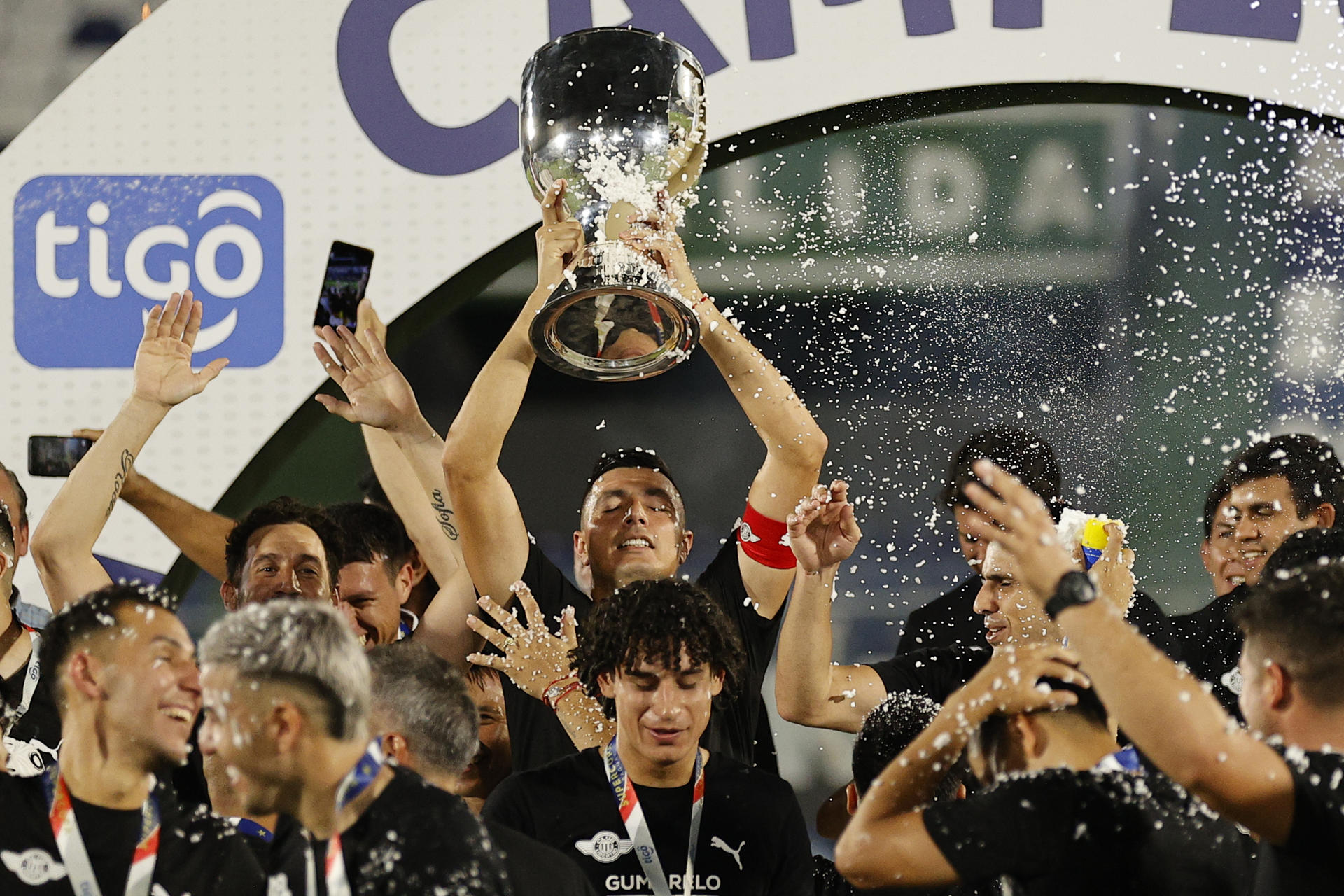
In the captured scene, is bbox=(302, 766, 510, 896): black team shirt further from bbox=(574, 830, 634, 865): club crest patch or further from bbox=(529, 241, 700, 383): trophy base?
bbox=(529, 241, 700, 383): trophy base

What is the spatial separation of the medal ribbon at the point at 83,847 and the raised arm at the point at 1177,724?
54.7 inches

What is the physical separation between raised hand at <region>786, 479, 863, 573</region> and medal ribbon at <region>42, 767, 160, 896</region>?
1681 millimetres

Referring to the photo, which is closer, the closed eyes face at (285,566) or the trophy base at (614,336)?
the trophy base at (614,336)

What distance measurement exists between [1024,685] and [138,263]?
3829 millimetres

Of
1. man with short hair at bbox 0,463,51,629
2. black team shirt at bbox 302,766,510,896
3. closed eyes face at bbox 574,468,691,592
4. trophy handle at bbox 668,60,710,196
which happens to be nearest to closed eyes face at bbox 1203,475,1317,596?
closed eyes face at bbox 574,468,691,592

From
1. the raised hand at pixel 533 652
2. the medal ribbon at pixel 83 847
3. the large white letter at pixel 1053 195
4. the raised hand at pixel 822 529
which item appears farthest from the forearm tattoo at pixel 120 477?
the large white letter at pixel 1053 195

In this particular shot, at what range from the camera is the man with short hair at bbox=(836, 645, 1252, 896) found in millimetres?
2404

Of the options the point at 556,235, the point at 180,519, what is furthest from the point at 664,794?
the point at 180,519

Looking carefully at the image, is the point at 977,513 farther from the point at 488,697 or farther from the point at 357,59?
the point at 357,59

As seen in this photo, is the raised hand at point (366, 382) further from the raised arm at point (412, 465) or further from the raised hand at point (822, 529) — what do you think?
the raised hand at point (822, 529)

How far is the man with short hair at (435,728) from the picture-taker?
106 inches

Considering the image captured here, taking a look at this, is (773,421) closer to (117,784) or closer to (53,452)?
(117,784)

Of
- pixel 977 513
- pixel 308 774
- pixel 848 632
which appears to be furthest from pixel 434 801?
pixel 848 632

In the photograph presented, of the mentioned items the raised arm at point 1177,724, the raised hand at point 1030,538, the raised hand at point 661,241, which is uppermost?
the raised hand at point 661,241
